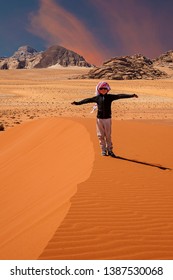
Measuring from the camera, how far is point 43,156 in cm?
1061

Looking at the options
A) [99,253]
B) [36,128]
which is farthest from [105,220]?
[36,128]

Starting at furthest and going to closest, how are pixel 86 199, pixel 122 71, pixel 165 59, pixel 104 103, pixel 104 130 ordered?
pixel 165 59 → pixel 122 71 → pixel 104 130 → pixel 104 103 → pixel 86 199

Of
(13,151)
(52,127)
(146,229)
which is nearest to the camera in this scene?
(146,229)

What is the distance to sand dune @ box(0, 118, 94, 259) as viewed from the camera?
4.63 m

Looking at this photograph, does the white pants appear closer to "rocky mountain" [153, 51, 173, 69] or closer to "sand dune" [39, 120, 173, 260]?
"sand dune" [39, 120, 173, 260]

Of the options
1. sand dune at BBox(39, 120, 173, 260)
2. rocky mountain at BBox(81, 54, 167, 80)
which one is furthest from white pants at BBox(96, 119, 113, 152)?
rocky mountain at BBox(81, 54, 167, 80)

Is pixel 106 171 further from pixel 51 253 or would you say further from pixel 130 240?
pixel 51 253

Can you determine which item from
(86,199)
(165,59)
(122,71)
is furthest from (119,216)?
(165,59)

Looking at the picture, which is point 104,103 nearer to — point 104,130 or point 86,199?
point 104,130

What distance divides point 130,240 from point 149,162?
4.84 m

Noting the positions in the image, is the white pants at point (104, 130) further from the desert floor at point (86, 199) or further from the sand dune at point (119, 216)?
the sand dune at point (119, 216)

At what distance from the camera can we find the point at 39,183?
782 cm

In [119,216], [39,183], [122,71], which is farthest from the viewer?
[122,71]

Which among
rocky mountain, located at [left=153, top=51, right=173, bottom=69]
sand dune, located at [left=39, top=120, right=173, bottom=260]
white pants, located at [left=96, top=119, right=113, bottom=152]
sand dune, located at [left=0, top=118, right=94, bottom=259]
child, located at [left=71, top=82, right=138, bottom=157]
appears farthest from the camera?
rocky mountain, located at [left=153, top=51, right=173, bottom=69]
